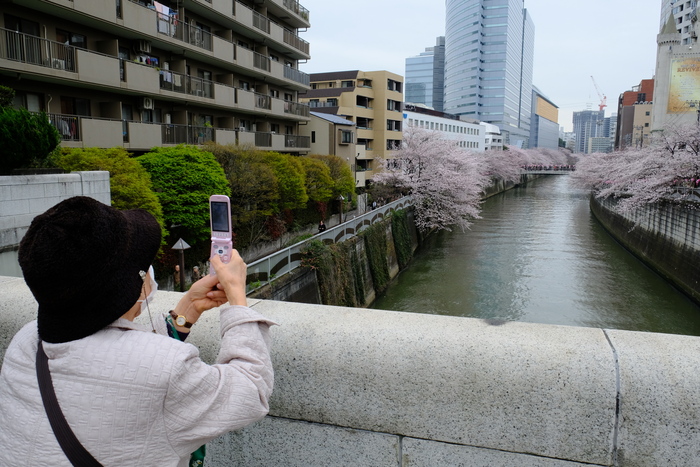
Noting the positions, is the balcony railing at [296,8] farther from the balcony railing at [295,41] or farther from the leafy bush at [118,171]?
the leafy bush at [118,171]

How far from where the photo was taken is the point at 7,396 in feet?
3.90

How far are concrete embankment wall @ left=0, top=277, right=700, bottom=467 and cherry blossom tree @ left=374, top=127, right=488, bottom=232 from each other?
31.3 metres

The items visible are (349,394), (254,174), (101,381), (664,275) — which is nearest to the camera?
(101,381)

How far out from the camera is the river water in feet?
60.1

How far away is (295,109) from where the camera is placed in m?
29.7

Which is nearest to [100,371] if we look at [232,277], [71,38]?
[232,277]

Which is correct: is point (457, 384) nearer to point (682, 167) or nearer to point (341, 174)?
point (341, 174)

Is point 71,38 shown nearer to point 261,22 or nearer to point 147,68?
point 147,68

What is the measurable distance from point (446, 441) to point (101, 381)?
1028 mm

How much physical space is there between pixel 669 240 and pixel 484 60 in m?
123

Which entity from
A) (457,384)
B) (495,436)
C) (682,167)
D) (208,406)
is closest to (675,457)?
(495,436)

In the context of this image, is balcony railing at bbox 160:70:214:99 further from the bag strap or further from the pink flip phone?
the bag strap

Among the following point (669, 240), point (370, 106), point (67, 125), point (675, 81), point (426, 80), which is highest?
point (426, 80)

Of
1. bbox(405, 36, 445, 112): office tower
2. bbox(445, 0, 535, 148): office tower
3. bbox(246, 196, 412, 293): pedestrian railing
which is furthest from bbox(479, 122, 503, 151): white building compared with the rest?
bbox(246, 196, 412, 293): pedestrian railing
